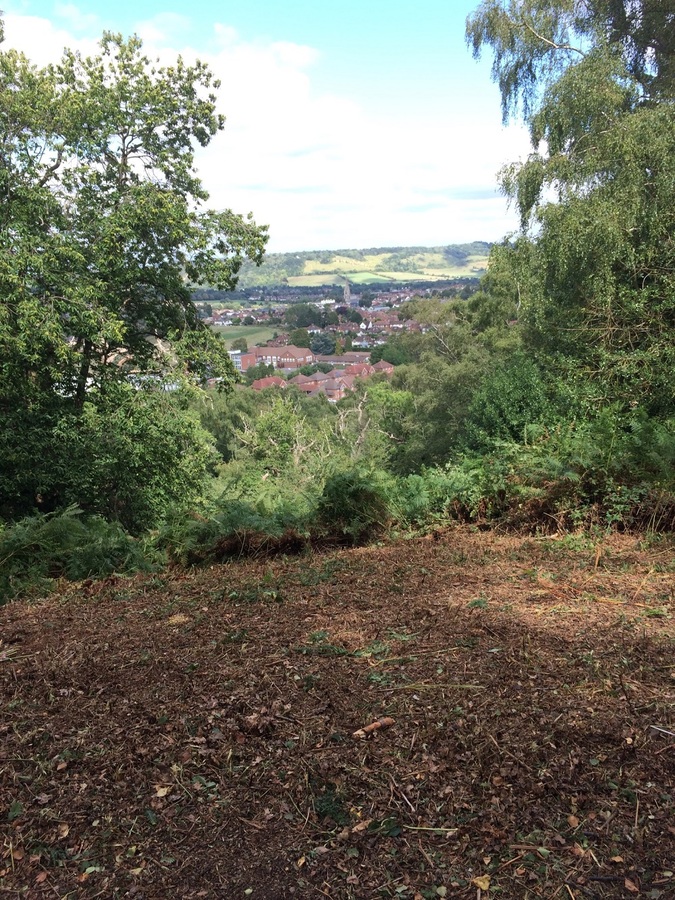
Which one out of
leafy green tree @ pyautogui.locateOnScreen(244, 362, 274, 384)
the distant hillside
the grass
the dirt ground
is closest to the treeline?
the dirt ground

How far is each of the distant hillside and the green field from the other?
1380 inches

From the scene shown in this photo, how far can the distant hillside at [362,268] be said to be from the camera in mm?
153625

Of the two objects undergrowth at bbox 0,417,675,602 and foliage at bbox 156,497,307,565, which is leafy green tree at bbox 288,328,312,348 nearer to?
undergrowth at bbox 0,417,675,602

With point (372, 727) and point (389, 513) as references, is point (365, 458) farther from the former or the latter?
point (372, 727)

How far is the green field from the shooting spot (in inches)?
3682

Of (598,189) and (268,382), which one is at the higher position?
(598,189)

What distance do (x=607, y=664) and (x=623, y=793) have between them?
1.02 meters

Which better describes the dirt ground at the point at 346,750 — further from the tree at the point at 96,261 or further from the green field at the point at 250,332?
the green field at the point at 250,332

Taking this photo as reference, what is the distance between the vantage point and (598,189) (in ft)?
39.1

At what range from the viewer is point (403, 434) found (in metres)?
33.2

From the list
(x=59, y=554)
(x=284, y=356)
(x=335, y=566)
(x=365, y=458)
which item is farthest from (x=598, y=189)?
(x=284, y=356)

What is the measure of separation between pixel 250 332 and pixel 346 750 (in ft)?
335

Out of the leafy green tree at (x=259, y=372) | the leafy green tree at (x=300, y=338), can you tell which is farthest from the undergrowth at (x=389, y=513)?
the leafy green tree at (x=300, y=338)

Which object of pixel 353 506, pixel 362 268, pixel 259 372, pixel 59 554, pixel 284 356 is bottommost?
pixel 259 372
